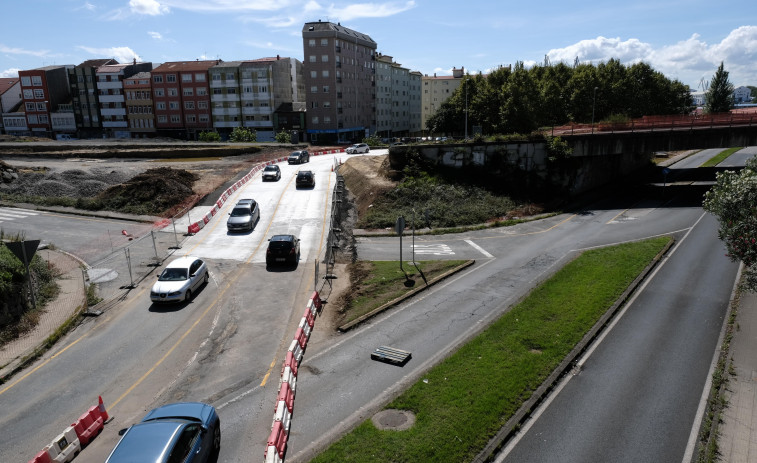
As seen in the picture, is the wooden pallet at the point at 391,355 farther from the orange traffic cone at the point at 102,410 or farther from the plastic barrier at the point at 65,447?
the plastic barrier at the point at 65,447

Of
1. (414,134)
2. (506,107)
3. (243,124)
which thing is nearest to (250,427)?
(506,107)

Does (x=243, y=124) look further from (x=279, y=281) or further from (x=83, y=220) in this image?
(x=279, y=281)

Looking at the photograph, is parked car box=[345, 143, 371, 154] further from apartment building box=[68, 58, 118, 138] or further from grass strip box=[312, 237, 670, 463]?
apartment building box=[68, 58, 118, 138]

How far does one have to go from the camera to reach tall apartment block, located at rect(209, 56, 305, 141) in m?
95.5

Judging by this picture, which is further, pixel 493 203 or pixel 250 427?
pixel 493 203

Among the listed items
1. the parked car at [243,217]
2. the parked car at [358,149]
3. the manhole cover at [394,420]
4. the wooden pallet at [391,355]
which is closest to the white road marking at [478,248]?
the wooden pallet at [391,355]

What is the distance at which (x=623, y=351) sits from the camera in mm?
15797

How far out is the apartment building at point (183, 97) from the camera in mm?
97000

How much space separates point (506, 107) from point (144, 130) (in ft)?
258

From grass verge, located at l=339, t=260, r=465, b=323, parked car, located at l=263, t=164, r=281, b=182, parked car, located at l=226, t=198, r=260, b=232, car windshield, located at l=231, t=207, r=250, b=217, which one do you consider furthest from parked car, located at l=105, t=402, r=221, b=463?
parked car, located at l=263, t=164, r=281, b=182

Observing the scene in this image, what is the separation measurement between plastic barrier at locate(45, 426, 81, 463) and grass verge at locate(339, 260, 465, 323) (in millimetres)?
9336

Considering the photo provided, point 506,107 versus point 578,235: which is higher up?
point 506,107

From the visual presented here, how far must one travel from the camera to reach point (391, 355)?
15.4 metres

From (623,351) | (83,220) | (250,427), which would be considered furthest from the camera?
(83,220)
